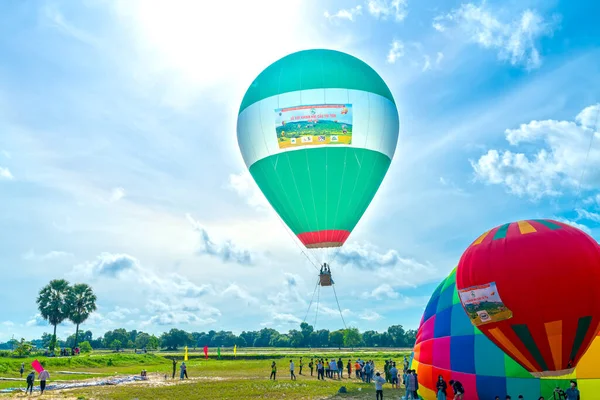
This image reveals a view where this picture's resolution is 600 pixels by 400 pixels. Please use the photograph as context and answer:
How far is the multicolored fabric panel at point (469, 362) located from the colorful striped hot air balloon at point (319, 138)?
8749mm

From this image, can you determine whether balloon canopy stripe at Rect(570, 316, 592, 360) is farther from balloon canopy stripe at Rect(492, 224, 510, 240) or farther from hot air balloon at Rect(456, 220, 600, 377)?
balloon canopy stripe at Rect(492, 224, 510, 240)

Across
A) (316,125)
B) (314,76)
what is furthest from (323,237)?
→ (314,76)

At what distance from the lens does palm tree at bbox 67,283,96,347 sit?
8194 cm

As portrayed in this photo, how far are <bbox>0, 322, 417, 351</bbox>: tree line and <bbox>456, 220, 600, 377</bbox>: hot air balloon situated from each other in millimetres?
86970

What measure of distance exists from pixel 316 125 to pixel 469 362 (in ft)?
48.1

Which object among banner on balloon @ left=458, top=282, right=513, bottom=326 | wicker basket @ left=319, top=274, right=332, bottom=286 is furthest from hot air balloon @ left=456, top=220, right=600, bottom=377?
wicker basket @ left=319, top=274, right=332, bottom=286

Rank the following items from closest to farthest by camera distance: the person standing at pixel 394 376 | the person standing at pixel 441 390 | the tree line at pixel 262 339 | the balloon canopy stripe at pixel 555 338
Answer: the balloon canopy stripe at pixel 555 338, the person standing at pixel 441 390, the person standing at pixel 394 376, the tree line at pixel 262 339

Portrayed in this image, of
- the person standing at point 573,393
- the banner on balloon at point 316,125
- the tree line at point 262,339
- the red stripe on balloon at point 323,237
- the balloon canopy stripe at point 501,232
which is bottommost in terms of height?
the tree line at point 262,339

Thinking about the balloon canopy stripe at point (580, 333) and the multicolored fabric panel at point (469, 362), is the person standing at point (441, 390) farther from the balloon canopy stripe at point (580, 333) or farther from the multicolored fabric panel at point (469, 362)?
the balloon canopy stripe at point (580, 333)

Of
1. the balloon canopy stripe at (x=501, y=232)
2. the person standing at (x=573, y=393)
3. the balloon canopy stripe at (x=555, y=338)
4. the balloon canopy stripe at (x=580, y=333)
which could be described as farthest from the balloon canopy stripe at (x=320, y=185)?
the person standing at (x=573, y=393)

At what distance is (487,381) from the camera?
700 inches

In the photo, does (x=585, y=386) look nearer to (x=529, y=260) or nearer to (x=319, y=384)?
(x=529, y=260)

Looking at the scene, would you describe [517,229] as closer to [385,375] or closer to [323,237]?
[323,237]

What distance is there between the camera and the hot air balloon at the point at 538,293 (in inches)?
577
